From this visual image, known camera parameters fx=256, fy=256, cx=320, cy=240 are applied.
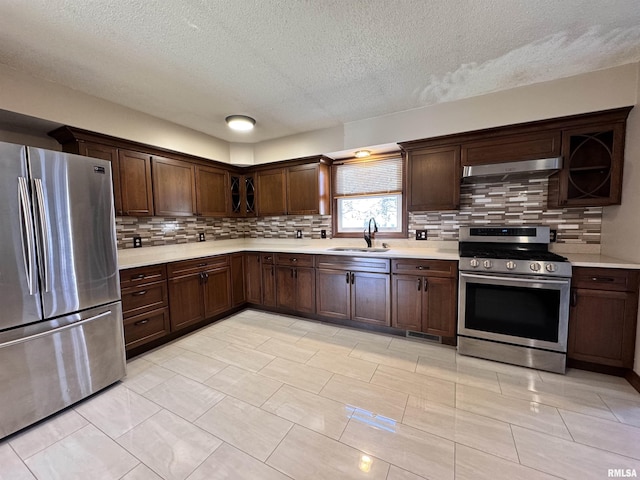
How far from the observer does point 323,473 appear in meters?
1.31

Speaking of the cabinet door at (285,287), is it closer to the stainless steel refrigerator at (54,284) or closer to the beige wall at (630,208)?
the stainless steel refrigerator at (54,284)

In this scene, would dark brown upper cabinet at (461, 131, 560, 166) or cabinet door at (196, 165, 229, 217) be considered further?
cabinet door at (196, 165, 229, 217)

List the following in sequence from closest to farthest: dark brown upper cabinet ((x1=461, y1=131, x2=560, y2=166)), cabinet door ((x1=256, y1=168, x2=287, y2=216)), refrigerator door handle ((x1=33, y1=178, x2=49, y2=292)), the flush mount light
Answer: refrigerator door handle ((x1=33, y1=178, x2=49, y2=292)) < dark brown upper cabinet ((x1=461, y1=131, x2=560, y2=166)) < the flush mount light < cabinet door ((x1=256, y1=168, x2=287, y2=216))

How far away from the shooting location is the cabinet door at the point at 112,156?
246 cm

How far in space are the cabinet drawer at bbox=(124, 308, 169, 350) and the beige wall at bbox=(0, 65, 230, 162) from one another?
1883mm

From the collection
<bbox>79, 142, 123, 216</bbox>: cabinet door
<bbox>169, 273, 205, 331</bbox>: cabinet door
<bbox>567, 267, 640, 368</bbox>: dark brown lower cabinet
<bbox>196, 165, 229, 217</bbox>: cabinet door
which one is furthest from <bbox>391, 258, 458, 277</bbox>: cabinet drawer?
<bbox>79, 142, 123, 216</bbox>: cabinet door

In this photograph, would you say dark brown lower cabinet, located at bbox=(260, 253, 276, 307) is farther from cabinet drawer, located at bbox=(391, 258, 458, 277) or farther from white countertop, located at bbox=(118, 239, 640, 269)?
cabinet drawer, located at bbox=(391, 258, 458, 277)

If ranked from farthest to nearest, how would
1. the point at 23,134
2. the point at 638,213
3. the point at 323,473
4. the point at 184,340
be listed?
the point at 184,340 → the point at 23,134 → the point at 638,213 → the point at 323,473

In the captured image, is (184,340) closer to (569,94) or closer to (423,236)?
(423,236)

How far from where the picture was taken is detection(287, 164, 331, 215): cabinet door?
3520mm

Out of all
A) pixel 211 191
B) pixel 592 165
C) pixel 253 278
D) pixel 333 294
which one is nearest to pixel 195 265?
pixel 253 278

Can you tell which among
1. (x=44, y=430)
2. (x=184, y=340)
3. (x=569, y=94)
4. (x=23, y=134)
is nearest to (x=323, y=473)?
(x=44, y=430)

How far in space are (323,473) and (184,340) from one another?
2.16 m

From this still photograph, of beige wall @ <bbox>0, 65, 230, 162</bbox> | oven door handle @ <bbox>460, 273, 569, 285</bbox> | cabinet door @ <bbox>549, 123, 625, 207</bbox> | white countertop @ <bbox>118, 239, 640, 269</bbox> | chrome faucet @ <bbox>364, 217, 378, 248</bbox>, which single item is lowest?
oven door handle @ <bbox>460, 273, 569, 285</bbox>
